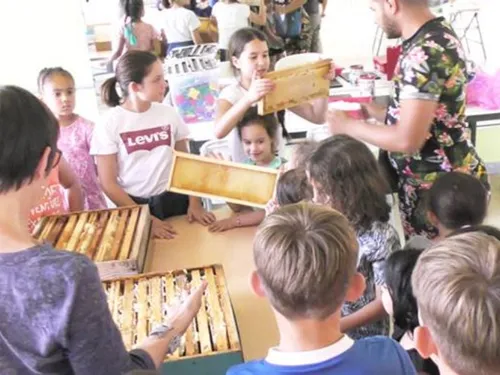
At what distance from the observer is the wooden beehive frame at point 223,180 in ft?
6.11

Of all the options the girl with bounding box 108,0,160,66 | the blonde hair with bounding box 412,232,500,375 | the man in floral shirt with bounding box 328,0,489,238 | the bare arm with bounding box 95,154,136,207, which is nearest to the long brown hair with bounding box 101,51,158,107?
the bare arm with bounding box 95,154,136,207

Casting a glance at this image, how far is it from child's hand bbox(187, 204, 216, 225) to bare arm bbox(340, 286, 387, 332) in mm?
818

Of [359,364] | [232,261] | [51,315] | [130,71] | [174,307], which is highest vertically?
[130,71]

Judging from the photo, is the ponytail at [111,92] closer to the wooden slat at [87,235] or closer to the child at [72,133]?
the child at [72,133]

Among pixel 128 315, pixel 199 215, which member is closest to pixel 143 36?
pixel 199 215

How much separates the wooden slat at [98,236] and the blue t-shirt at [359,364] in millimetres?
815

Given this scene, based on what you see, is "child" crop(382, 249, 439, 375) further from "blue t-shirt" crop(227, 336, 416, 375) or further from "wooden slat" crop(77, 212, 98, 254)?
"wooden slat" crop(77, 212, 98, 254)

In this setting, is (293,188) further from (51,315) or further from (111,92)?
(111,92)

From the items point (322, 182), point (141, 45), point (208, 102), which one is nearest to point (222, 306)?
point (322, 182)

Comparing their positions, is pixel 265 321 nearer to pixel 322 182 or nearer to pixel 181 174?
pixel 322 182

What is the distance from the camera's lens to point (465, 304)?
81cm

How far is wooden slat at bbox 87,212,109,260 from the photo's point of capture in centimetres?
169

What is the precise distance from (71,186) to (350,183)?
3.74 ft

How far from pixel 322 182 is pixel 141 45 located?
2350 mm
